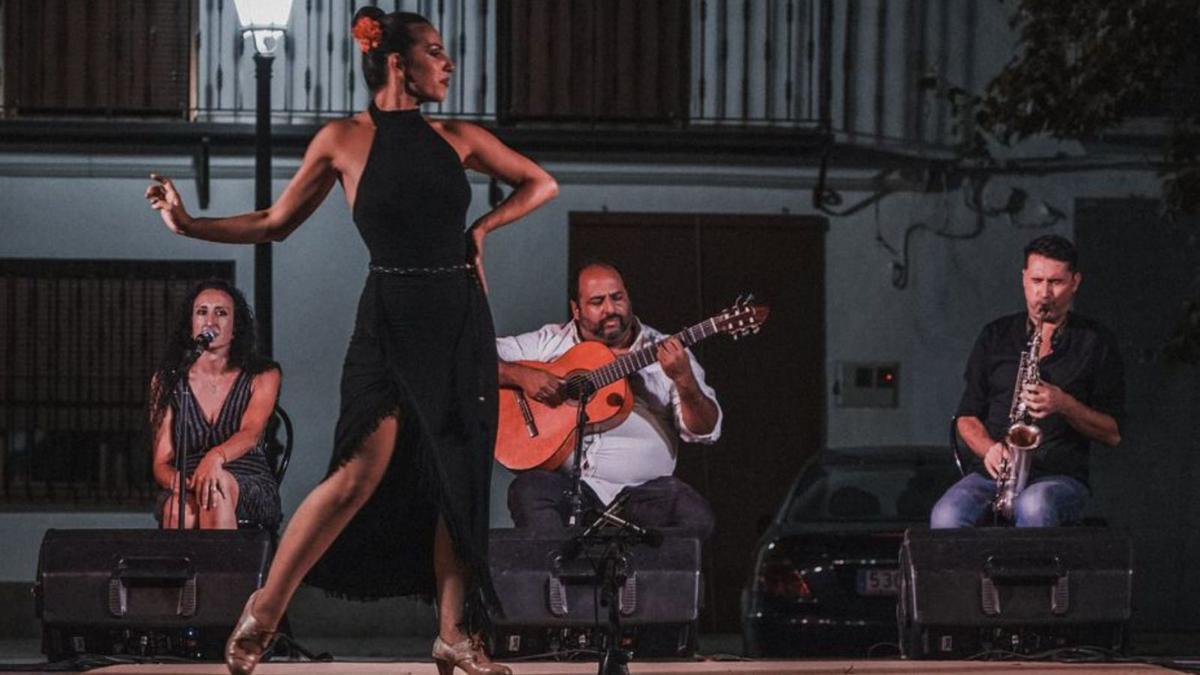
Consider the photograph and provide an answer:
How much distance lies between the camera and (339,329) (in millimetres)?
15344

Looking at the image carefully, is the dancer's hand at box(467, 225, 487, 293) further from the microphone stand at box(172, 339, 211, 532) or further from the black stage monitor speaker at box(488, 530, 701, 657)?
the microphone stand at box(172, 339, 211, 532)

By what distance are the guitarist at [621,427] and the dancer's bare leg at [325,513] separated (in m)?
2.51

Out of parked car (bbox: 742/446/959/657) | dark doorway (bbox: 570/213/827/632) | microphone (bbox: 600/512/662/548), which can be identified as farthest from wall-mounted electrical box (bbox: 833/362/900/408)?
microphone (bbox: 600/512/662/548)

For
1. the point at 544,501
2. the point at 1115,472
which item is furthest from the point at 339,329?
the point at 544,501

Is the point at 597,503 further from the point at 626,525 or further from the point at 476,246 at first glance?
Result: the point at 476,246

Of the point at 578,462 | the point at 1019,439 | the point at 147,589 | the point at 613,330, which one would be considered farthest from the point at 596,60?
the point at 147,589

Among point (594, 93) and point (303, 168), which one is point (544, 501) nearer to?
point (303, 168)

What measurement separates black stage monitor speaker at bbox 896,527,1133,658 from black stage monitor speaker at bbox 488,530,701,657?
0.83 metres

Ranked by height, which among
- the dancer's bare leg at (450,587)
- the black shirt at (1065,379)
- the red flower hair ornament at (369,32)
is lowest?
the dancer's bare leg at (450,587)

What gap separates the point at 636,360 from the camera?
8.88 m

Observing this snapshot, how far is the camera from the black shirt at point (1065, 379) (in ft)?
28.5

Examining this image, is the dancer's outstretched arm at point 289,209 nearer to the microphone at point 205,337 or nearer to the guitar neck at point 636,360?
the microphone at point 205,337

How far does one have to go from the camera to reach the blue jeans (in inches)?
336

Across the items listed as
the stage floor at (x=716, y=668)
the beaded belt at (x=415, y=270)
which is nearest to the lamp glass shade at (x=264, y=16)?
the stage floor at (x=716, y=668)
